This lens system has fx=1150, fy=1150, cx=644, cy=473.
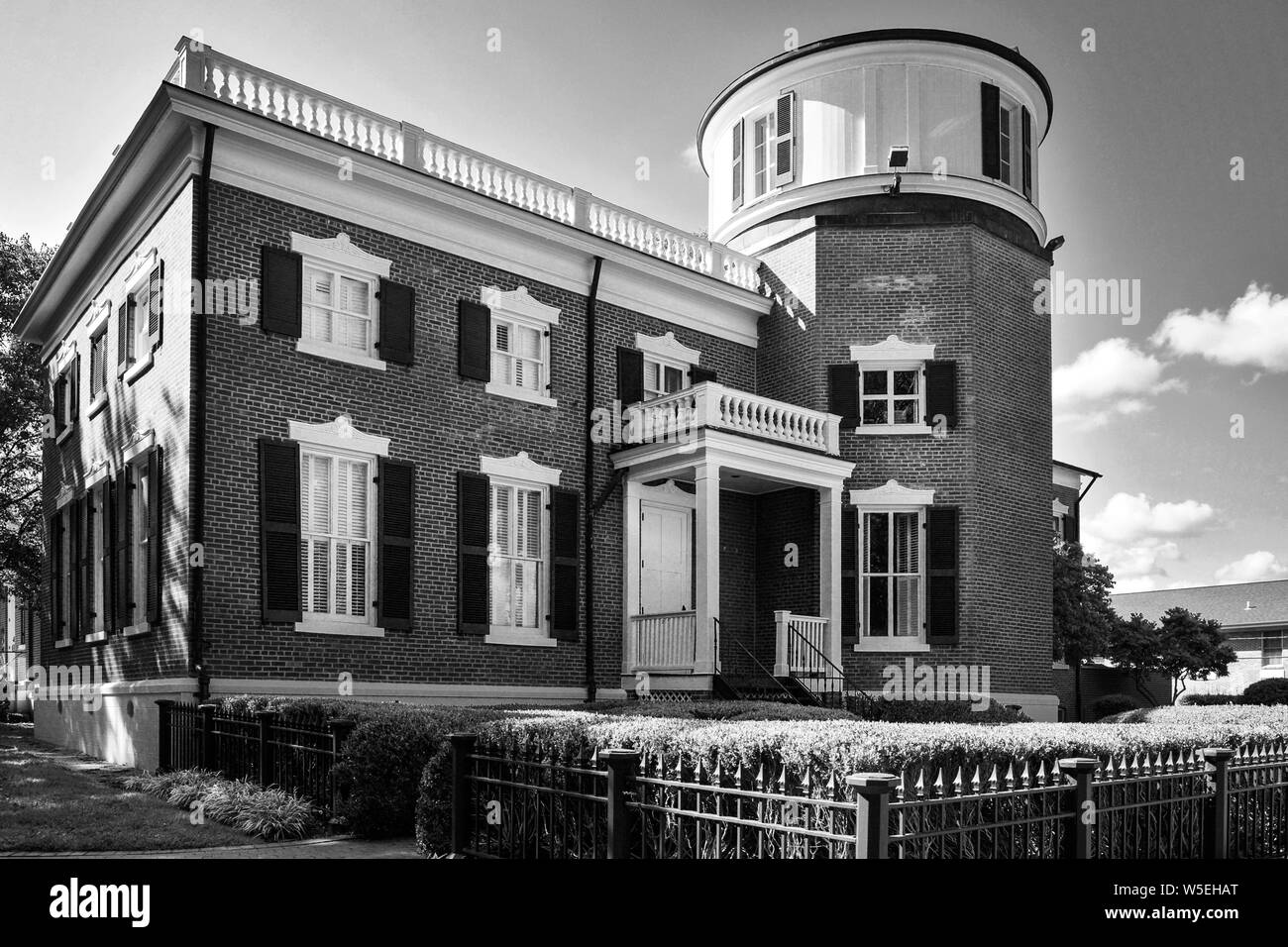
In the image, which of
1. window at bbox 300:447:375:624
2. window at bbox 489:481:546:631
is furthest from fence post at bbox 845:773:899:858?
window at bbox 489:481:546:631

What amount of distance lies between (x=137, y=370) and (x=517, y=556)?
20.7 ft

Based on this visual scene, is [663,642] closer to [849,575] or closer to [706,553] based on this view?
[706,553]

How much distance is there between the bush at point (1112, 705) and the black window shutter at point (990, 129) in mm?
13148

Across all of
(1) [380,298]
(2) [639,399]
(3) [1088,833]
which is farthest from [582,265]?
(3) [1088,833]

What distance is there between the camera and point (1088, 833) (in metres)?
7.32

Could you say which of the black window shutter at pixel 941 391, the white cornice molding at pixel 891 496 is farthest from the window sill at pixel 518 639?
the black window shutter at pixel 941 391

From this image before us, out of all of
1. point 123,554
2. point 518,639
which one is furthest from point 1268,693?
point 123,554

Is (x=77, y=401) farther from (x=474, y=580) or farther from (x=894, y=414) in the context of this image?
(x=894, y=414)

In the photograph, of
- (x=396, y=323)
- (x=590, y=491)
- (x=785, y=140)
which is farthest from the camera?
(x=785, y=140)

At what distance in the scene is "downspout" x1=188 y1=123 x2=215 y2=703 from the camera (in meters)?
14.6

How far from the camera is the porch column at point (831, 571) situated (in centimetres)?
1983

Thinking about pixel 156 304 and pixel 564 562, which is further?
pixel 564 562

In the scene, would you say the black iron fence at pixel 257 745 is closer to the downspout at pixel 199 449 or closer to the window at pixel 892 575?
the downspout at pixel 199 449

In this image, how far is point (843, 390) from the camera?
2161 cm
